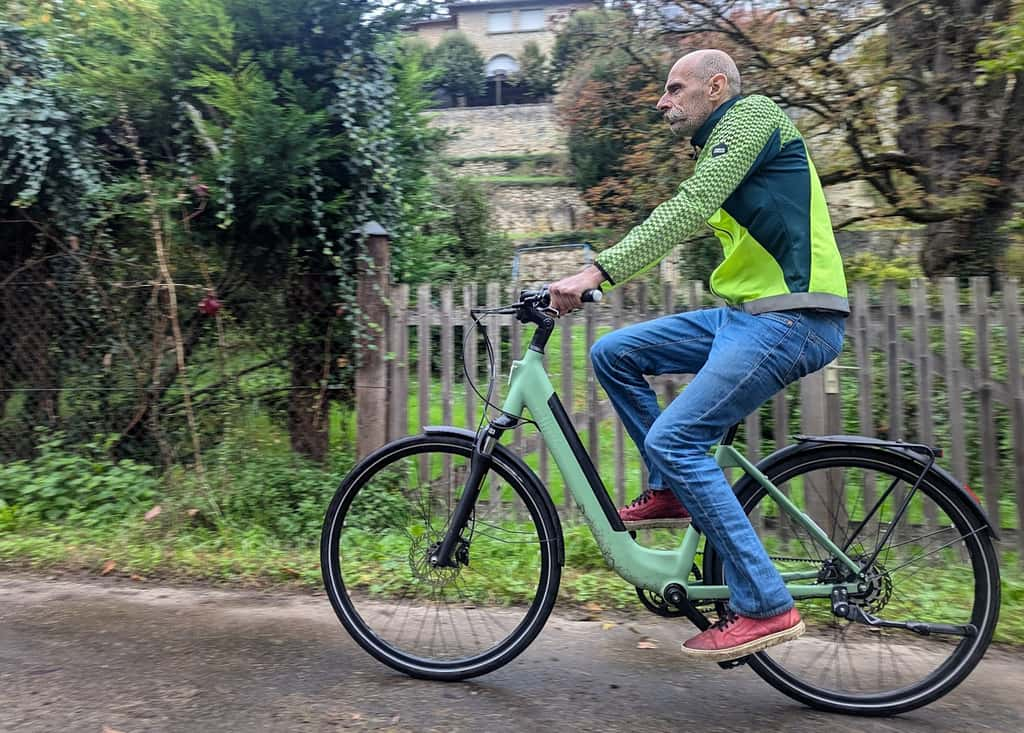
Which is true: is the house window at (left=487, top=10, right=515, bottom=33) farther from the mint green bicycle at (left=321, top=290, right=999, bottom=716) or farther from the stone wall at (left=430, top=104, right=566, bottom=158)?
the mint green bicycle at (left=321, top=290, right=999, bottom=716)

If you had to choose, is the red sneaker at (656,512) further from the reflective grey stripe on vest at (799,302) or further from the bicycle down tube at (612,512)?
the reflective grey stripe on vest at (799,302)

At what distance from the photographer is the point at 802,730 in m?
2.54

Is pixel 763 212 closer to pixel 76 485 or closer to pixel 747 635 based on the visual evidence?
pixel 747 635

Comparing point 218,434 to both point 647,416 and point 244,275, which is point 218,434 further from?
point 647,416

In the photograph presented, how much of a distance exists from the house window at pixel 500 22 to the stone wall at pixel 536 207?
21.1 metres

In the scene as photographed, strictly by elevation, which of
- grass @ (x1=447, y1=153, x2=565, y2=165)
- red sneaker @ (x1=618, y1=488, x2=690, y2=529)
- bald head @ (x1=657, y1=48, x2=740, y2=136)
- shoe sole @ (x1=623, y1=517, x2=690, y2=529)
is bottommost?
shoe sole @ (x1=623, y1=517, x2=690, y2=529)

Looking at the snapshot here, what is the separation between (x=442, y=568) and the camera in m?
2.95

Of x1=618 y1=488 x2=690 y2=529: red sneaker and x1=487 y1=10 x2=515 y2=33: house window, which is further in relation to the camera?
x1=487 y1=10 x2=515 y2=33: house window

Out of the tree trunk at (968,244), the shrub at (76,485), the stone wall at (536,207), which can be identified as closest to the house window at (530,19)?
the stone wall at (536,207)

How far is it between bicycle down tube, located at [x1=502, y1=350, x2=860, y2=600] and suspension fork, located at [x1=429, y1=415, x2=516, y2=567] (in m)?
0.08

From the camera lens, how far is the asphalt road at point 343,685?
259 cm

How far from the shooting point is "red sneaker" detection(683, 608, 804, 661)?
253cm

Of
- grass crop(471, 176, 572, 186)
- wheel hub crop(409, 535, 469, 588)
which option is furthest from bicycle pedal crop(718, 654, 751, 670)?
grass crop(471, 176, 572, 186)

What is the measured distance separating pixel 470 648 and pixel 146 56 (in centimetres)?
407
